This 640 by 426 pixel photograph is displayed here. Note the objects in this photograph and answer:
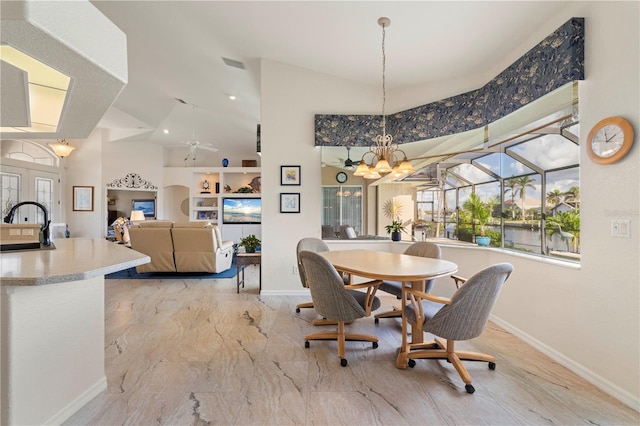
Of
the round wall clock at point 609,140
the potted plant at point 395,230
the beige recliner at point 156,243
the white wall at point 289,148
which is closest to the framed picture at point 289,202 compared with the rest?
the white wall at point 289,148

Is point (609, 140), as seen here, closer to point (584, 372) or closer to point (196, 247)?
point (584, 372)

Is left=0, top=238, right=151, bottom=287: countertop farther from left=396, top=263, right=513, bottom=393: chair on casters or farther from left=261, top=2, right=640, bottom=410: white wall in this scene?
left=261, top=2, right=640, bottom=410: white wall

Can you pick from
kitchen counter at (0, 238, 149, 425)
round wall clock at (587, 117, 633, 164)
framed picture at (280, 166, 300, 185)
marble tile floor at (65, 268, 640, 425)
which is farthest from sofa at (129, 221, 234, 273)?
round wall clock at (587, 117, 633, 164)

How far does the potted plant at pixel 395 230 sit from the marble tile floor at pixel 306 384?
1.40 meters

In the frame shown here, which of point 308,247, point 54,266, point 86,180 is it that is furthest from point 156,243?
point 86,180

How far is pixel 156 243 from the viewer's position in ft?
15.5

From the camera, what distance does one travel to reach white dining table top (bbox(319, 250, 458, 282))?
6.56ft

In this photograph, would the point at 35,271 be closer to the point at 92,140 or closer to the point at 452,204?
the point at 452,204

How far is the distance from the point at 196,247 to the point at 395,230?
11.0 ft

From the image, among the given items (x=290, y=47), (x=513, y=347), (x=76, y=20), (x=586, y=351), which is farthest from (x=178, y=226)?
(x=586, y=351)

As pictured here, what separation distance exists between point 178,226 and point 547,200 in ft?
16.4

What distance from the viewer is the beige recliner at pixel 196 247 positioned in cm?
462

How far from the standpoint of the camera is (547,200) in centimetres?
255

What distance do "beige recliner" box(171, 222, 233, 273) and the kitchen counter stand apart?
9.38ft
